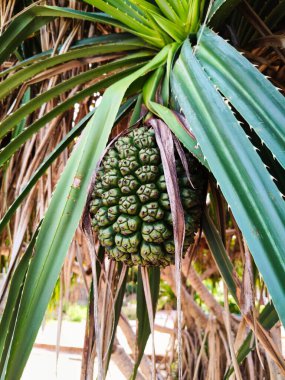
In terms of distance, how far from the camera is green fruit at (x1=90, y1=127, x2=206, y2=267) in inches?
23.5

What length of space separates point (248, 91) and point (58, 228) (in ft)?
0.96

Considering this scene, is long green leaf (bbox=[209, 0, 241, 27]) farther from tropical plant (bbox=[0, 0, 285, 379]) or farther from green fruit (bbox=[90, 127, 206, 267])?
green fruit (bbox=[90, 127, 206, 267])

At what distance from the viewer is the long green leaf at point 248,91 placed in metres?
0.53

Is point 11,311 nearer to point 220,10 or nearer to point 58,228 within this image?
point 58,228

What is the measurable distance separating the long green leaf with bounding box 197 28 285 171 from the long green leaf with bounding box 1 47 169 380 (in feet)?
0.44

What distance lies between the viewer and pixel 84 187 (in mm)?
583

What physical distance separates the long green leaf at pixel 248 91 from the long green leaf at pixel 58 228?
0.13 m

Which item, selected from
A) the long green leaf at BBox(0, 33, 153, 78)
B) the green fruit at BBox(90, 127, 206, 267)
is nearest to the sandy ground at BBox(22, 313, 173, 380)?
the long green leaf at BBox(0, 33, 153, 78)

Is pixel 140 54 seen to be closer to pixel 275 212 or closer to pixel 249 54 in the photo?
pixel 249 54

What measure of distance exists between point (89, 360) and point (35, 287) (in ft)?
0.89

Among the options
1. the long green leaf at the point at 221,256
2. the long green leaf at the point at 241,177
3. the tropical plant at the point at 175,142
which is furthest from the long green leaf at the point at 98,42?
the long green leaf at the point at 221,256

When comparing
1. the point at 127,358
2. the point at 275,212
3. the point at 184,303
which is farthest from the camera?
the point at 184,303

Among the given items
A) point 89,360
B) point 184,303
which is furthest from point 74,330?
point 89,360

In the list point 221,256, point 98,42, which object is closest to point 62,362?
point 98,42
